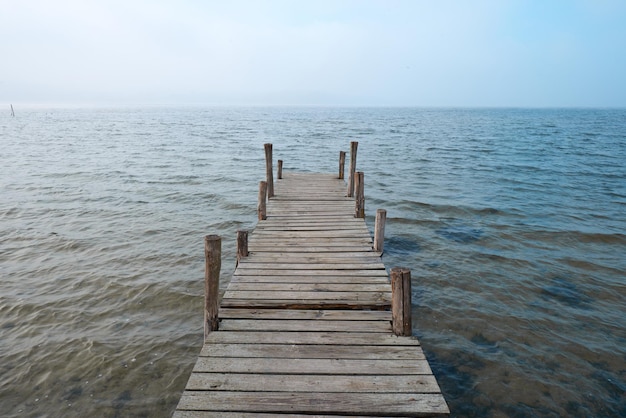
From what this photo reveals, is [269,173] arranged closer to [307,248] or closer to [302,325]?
[307,248]

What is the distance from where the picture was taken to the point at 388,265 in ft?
35.4

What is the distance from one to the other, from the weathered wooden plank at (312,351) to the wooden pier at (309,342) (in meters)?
0.01

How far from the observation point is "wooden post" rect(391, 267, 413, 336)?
508cm

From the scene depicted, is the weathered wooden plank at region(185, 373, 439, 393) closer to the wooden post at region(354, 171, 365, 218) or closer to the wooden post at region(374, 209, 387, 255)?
the wooden post at region(374, 209, 387, 255)

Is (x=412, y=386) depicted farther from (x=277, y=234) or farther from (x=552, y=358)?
(x=277, y=234)

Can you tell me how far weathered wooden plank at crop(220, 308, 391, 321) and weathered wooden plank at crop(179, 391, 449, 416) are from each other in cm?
164

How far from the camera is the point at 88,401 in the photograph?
5809mm

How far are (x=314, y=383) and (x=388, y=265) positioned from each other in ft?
22.3

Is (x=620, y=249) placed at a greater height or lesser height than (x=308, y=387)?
lesser

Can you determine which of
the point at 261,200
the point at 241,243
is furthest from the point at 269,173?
the point at 241,243

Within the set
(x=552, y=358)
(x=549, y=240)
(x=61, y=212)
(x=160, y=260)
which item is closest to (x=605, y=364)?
(x=552, y=358)

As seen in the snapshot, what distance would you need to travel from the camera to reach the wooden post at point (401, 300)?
508 centimetres

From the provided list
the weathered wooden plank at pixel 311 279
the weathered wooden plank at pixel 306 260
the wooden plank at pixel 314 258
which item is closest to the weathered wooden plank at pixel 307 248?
the wooden plank at pixel 314 258

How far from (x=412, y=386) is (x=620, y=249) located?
11.0m
